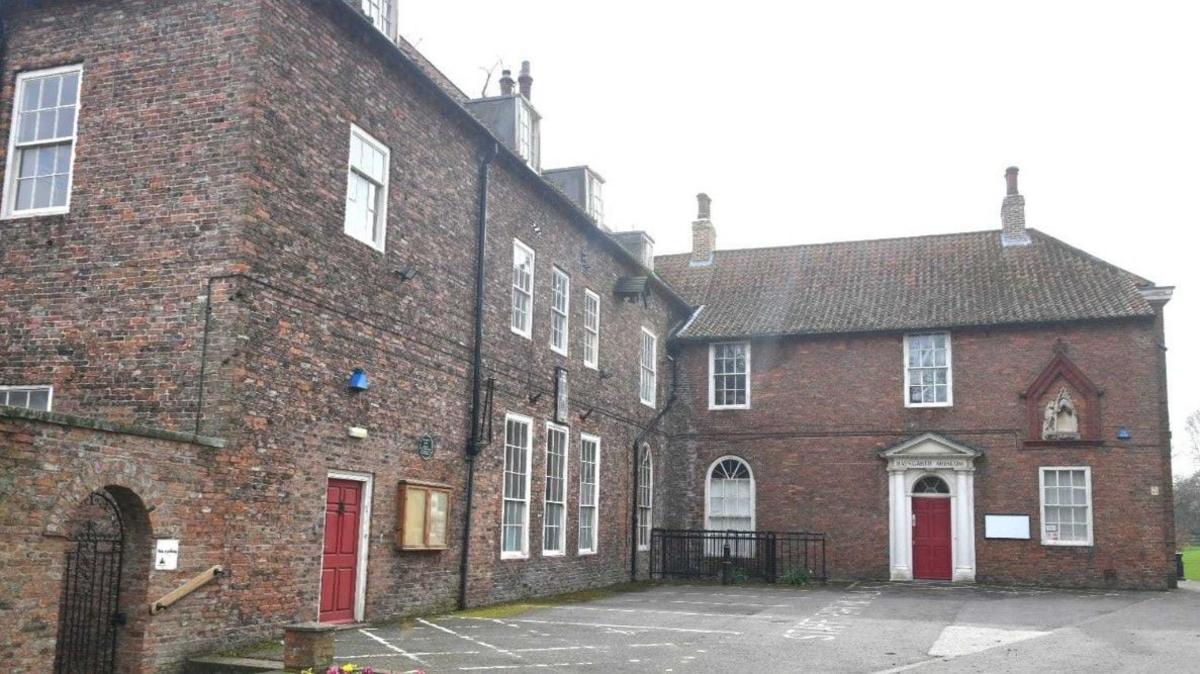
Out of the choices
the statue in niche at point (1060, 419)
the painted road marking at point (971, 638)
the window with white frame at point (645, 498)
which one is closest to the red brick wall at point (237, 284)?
the painted road marking at point (971, 638)

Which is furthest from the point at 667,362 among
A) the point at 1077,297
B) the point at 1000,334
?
the point at 1077,297

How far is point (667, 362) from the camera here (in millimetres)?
28375

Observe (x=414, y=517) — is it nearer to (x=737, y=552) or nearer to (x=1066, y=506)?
(x=737, y=552)

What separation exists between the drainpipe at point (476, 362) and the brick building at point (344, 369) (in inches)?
2.2

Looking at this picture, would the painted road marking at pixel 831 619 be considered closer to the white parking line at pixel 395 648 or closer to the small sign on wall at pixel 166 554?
the white parking line at pixel 395 648

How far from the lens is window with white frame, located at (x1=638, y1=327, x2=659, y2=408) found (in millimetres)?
25897

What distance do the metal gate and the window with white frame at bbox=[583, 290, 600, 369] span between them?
1198cm

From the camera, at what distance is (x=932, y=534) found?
2614 centimetres

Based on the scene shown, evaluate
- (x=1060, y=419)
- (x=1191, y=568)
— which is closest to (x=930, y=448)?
(x=1060, y=419)

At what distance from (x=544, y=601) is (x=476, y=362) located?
4478mm

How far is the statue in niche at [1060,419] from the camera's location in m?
25.4

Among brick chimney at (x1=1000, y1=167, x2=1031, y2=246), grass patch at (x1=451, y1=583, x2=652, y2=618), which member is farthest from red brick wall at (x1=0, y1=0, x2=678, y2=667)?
brick chimney at (x1=1000, y1=167, x2=1031, y2=246)

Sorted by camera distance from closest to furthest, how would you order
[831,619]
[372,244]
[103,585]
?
[103,585], [372,244], [831,619]

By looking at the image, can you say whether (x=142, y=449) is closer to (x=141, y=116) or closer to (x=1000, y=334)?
(x=141, y=116)
